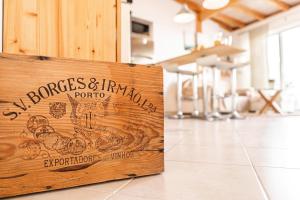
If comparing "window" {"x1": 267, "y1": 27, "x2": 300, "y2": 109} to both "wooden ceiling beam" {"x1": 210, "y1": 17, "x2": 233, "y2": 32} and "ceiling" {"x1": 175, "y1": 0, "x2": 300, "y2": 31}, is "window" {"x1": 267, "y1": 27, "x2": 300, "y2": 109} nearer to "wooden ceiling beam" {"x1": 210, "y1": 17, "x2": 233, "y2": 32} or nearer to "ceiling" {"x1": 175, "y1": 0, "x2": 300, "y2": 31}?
"ceiling" {"x1": 175, "y1": 0, "x2": 300, "y2": 31}

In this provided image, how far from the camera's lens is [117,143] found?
2.16ft

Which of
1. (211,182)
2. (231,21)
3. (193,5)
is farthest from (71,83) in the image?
(231,21)

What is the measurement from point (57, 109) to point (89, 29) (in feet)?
1.07

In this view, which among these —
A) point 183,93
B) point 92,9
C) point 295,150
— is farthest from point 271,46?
point 92,9

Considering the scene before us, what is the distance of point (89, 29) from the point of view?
0.77 meters

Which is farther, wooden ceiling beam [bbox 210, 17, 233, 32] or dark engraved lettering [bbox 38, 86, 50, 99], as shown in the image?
wooden ceiling beam [bbox 210, 17, 233, 32]

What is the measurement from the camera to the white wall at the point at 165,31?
502 cm

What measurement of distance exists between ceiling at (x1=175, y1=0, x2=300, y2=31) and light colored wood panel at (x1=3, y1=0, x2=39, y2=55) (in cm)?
547

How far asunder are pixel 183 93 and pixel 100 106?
163 inches

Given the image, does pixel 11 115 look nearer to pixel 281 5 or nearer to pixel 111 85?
pixel 111 85

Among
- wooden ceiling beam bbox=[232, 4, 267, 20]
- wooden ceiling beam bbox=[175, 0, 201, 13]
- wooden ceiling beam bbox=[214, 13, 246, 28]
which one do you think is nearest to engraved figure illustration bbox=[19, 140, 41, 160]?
wooden ceiling beam bbox=[175, 0, 201, 13]

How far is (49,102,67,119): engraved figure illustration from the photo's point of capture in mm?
585

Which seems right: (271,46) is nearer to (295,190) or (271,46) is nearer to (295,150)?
(295,150)

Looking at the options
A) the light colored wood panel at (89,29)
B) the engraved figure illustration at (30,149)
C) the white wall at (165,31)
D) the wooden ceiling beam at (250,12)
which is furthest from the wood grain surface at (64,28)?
the wooden ceiling beam at (250,12)
